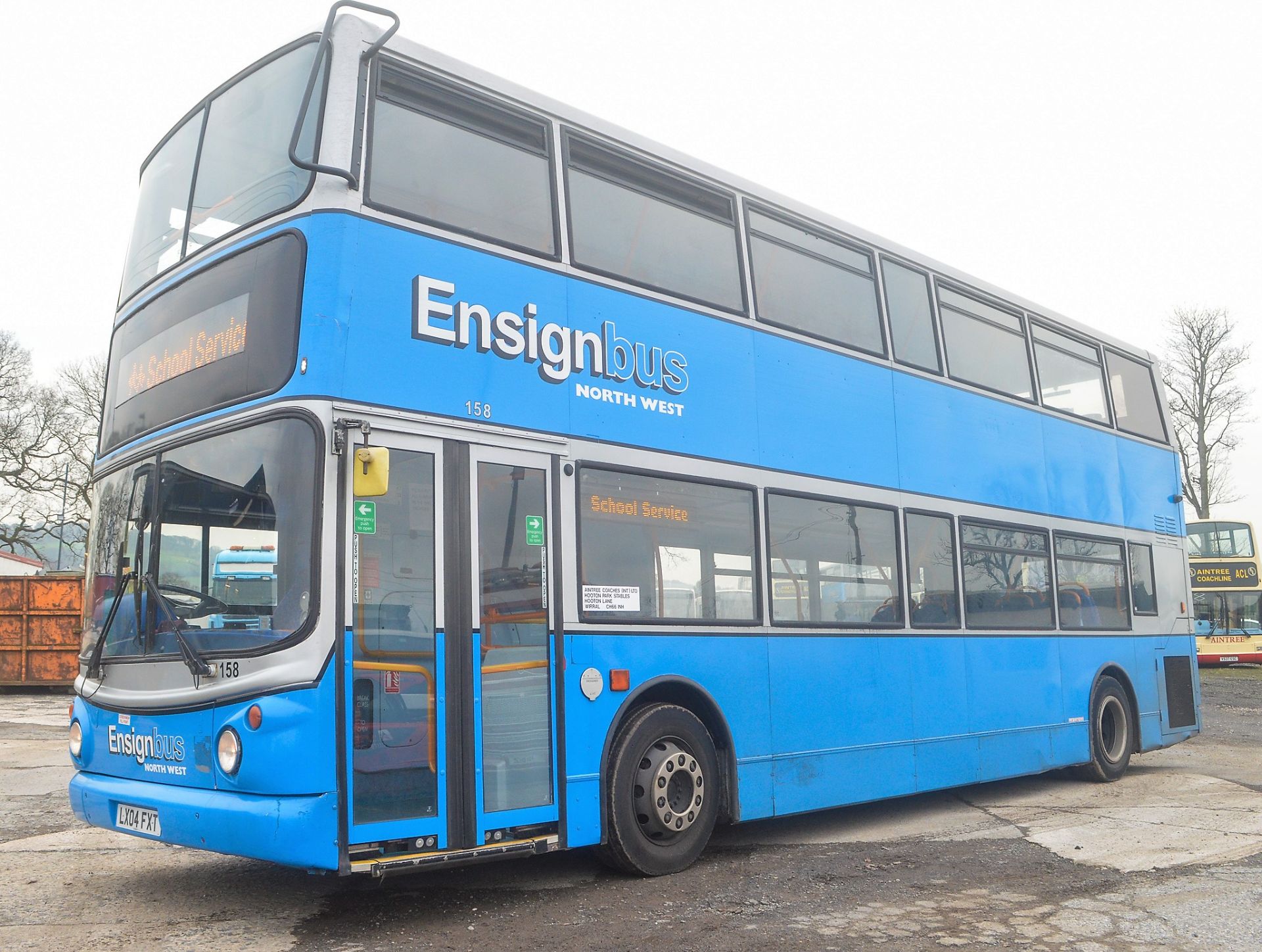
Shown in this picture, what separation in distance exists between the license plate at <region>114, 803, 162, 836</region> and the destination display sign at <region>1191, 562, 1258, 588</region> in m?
34.2

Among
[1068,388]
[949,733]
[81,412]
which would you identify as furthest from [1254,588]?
[81,412]

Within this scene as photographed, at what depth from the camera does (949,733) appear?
940 centimetres

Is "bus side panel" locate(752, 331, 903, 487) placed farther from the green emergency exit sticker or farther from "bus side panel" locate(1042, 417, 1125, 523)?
the green emergency exit sticker

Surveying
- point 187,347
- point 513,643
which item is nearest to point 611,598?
point 513,643

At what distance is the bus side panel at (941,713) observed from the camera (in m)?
9.06

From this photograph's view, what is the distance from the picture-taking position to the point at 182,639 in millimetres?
5633

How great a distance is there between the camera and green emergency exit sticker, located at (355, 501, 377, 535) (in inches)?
219

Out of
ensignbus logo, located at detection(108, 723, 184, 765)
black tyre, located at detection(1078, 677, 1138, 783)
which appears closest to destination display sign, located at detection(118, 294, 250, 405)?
ensignbus logo, located at detection(108, 723, 184, 765)

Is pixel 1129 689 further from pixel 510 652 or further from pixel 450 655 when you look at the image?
pixel 450 655

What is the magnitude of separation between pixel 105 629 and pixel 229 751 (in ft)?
4.76

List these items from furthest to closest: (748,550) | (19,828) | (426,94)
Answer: (19,828), (748,550), (426,94)

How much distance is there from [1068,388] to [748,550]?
583 centimetres

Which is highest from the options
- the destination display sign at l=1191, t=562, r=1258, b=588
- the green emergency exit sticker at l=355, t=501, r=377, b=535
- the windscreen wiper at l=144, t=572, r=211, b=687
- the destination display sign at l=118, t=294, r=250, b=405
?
the destination display sign at l=118, t=294, r=250, b=405

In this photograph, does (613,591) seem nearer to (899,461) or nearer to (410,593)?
(410,593)
